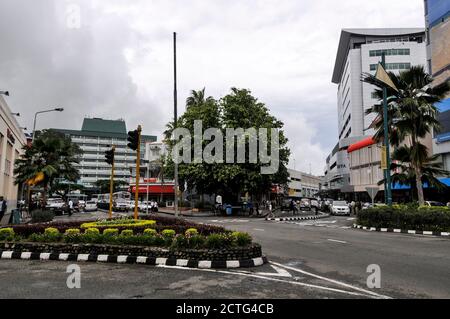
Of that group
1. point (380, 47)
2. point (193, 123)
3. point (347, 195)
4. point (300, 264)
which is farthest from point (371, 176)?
point (300, 264)

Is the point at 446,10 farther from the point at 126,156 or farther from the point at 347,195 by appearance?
the point at 126,156

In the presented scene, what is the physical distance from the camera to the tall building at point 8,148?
99.6 feet

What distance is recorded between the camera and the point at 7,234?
11680 mm

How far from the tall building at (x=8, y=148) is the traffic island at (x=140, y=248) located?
70.6 feet

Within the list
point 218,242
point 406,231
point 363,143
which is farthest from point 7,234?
point 363,143

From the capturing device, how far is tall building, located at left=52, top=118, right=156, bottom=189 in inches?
4859

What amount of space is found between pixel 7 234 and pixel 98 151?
118 meters

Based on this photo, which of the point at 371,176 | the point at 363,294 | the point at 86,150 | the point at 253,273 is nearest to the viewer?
the point at 363,294

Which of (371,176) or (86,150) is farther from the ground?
(86,150)

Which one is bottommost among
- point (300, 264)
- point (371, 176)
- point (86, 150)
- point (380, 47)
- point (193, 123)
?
point (300, 264)

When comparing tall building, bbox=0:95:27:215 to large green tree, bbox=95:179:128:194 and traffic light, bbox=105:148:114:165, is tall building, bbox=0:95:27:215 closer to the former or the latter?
traffic light, bbox=105:148:114:165

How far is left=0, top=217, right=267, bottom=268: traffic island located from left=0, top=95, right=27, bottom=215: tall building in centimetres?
2153
